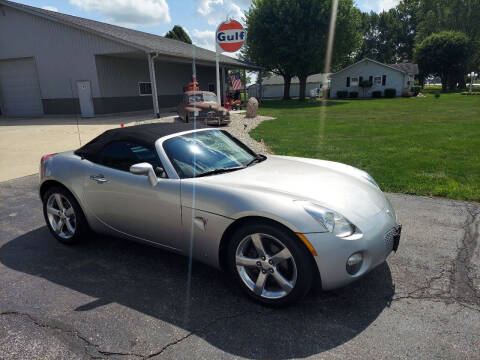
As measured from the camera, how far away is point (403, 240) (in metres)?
3.98

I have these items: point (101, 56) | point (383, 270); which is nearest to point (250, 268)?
point (383, 270)

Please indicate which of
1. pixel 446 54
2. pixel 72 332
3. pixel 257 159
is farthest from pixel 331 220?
pixel 446 54

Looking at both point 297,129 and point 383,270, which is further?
point 297,129

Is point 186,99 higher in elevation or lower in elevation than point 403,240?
higher

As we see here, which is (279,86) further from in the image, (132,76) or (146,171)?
(146,171)

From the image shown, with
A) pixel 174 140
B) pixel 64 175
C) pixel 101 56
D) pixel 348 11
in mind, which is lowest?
pixel 64 175

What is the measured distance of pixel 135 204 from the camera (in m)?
3.38

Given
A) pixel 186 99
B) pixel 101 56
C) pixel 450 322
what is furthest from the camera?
pixel 101 56

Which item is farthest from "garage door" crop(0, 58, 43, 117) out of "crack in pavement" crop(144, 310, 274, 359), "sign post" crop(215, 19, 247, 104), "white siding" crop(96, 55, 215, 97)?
"crack in pavement" crop(144, 310, 274, 359)

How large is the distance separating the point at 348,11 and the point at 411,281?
3938 centimetres

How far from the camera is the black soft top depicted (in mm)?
3590

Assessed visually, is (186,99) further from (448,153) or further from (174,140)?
(174,140)

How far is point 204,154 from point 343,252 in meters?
1.66

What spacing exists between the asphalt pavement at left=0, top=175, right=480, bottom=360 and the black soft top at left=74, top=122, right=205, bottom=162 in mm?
1102
